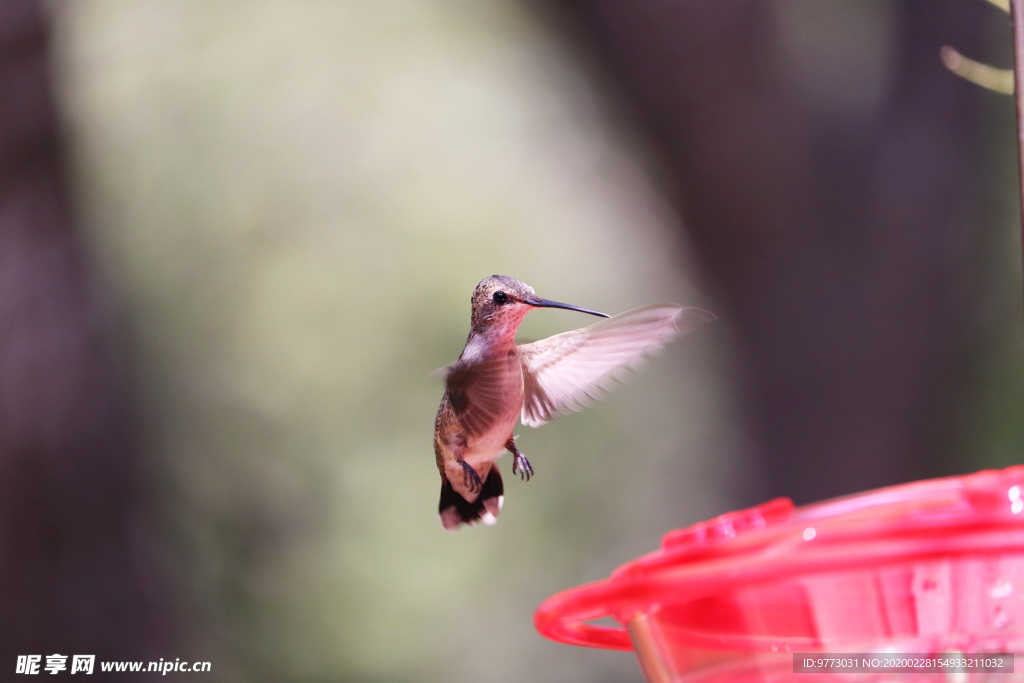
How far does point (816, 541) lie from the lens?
574 mm

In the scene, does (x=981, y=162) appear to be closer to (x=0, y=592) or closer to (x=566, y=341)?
(x=566, y=341)

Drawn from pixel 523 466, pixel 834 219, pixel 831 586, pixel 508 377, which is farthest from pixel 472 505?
pixel 834 219

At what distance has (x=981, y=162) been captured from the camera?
3.03 meters

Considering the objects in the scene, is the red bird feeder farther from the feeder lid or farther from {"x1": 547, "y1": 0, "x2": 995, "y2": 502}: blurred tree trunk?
{"x1": 547, "y1": 0, "x2": 995, "y2": 502}: blurred tree trunk

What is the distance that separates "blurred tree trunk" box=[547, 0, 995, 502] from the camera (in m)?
2.83

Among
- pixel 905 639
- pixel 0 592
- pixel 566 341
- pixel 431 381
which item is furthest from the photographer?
pixel 0 592

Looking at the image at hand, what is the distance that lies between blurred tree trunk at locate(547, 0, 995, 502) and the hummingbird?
5.56ft

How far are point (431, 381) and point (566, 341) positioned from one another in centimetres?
53

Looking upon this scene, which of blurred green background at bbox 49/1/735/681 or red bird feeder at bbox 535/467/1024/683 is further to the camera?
blurred green background at bbox 49/1/735/681

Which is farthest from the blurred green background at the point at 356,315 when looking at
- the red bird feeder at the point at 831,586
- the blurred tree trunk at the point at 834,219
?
the red bird feeder at the point at 831,586

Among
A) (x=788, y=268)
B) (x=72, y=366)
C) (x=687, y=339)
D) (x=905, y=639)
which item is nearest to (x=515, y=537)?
(x=687, y=339)

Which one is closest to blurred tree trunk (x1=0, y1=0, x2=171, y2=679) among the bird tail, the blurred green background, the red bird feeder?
the blurred green background

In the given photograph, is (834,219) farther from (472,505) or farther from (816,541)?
(816,541)

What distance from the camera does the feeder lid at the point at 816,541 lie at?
559mm
